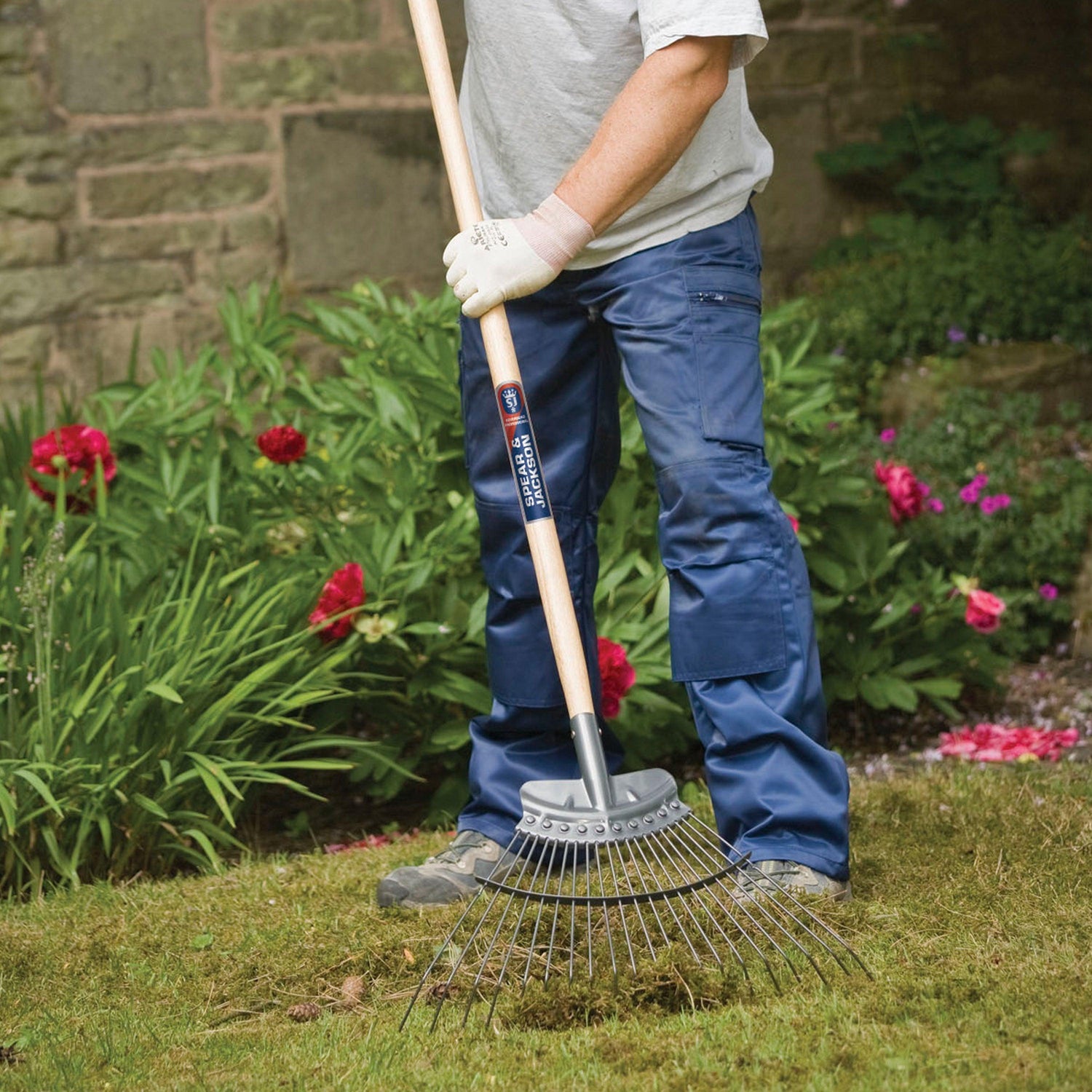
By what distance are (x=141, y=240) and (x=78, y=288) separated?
0.27 m

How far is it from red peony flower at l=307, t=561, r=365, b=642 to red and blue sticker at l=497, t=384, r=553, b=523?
2.54 feet

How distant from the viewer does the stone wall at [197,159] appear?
4.80m

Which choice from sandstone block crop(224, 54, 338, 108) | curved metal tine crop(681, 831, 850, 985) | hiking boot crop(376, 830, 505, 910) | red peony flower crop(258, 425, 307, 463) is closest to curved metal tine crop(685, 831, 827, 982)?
curved metal tine crop(681, 831, 850, 985)

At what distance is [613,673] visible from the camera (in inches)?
107

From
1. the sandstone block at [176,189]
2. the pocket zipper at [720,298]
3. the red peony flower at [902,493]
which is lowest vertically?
the red peony flower at [902,493]

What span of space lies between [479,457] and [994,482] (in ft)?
7.69

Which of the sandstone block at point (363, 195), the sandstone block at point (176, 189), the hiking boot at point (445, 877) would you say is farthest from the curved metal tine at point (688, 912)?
the sandstone block at point (176, 189)

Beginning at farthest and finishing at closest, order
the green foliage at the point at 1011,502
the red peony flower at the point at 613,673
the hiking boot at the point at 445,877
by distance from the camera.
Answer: the green foliage at the point at 1011,502, the red peony flower at the point at 613,673, the hiking boot at the point at 445,877

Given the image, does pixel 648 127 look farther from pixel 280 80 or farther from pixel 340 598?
pixel 280 80

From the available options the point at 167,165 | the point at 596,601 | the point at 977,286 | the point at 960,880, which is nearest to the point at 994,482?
the point at 977,286

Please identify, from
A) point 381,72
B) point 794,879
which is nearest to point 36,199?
point 381,72

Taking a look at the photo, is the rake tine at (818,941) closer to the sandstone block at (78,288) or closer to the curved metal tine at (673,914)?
the curved metal tine at (673,914)

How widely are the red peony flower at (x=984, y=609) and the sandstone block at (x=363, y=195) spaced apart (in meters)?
2.56

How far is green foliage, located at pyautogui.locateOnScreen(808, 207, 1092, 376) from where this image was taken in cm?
473
